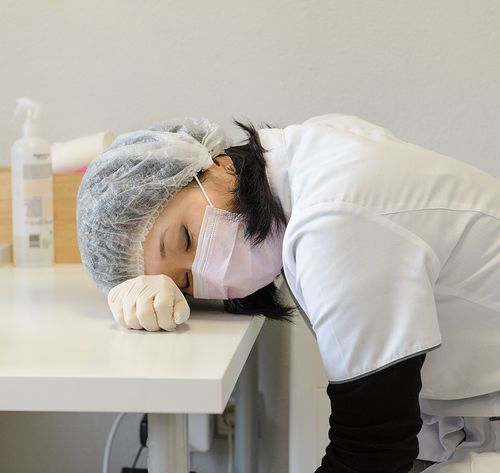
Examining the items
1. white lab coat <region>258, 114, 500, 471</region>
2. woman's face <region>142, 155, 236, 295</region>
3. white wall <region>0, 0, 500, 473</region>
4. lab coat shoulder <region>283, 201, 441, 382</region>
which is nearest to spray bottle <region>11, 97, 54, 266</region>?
white wall <region>0, 0, 500, 473</region>

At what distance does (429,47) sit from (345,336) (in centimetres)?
92

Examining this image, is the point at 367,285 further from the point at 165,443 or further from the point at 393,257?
the point at 165,443

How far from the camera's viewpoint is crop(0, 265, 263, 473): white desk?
59 centimetres

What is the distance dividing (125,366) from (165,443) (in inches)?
3.7

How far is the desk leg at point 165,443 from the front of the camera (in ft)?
2.22

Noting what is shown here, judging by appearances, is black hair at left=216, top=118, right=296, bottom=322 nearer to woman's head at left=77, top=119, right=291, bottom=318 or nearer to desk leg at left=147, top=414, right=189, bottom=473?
woman's head at left=77, top=119, right=291, bottom=318

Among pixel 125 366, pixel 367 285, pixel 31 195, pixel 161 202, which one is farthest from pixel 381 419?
pixel 31 195

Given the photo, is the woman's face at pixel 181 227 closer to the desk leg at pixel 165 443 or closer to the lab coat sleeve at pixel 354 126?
the lab coat sleeve at pixel 354 126

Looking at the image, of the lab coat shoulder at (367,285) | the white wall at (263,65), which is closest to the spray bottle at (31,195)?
the white wall at (263,65)

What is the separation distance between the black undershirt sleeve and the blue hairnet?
359 mm

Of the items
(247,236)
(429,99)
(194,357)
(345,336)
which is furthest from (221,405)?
(429,99)

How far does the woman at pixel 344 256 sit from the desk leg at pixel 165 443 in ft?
0.54

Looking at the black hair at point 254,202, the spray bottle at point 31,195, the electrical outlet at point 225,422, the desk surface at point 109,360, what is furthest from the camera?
the electrical outlet at point 225,422

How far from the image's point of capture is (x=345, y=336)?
0.77 metres
